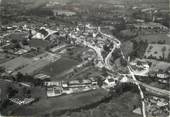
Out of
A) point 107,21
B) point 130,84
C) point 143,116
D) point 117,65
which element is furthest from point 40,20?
point 143,116

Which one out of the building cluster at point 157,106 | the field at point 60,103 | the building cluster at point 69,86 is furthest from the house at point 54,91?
the building cluster at point 157,106

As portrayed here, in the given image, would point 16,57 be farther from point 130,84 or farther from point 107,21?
point 107,21

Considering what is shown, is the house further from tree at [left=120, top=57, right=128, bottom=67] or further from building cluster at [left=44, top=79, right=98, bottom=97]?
tree at [left=120, top=57, right=128, bottom=67]

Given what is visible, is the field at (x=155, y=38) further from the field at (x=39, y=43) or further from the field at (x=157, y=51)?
the field at (x=39, y=43)

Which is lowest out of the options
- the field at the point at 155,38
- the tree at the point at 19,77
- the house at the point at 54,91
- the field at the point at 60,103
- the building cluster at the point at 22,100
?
the field at the point at 60,103

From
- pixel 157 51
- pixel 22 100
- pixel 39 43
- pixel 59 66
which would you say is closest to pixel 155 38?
pixel 157 51

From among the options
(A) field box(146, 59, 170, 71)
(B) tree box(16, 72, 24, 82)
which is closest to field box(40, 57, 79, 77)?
(B) tree box(16, 72, 24, 82)
